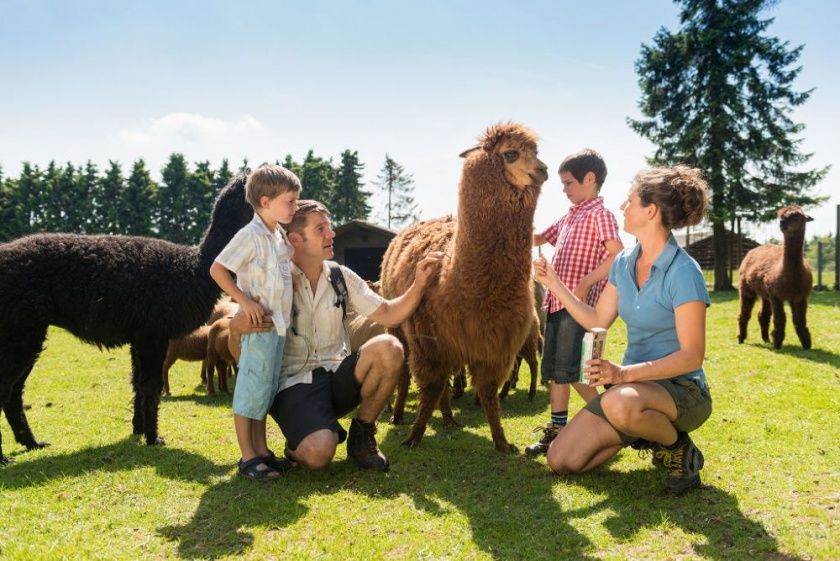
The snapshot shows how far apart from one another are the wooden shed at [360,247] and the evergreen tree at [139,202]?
23909 millimetres

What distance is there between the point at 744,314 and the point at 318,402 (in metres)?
9.24

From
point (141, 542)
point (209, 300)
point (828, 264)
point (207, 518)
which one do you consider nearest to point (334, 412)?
point (207, 518)

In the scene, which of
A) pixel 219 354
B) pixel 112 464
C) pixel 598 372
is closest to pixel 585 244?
pixel 598 372

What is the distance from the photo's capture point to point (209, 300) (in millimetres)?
5168

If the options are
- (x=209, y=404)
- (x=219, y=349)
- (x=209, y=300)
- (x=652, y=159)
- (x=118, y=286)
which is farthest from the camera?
(x=652, y=159)

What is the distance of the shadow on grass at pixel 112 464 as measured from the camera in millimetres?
4078

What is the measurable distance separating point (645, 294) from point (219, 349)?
6.05 m

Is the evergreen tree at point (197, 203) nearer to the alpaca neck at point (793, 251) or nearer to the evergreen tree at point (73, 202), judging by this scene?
the evergreen tree at point (73, 202)

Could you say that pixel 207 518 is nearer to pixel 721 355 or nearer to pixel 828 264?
pixel 721 355

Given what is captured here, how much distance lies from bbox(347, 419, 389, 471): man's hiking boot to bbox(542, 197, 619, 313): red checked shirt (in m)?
1.70

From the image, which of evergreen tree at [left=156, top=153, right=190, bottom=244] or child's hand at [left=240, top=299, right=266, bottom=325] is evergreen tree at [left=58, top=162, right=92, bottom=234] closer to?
evergreen tree at [left=156, top=153, right=190, bottom=244]

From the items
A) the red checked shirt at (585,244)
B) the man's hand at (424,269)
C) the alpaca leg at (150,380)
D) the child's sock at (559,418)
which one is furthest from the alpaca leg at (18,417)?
the red checked shirt at (585,244)

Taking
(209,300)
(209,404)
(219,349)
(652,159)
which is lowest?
(209,404)

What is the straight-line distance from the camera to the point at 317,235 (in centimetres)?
406
